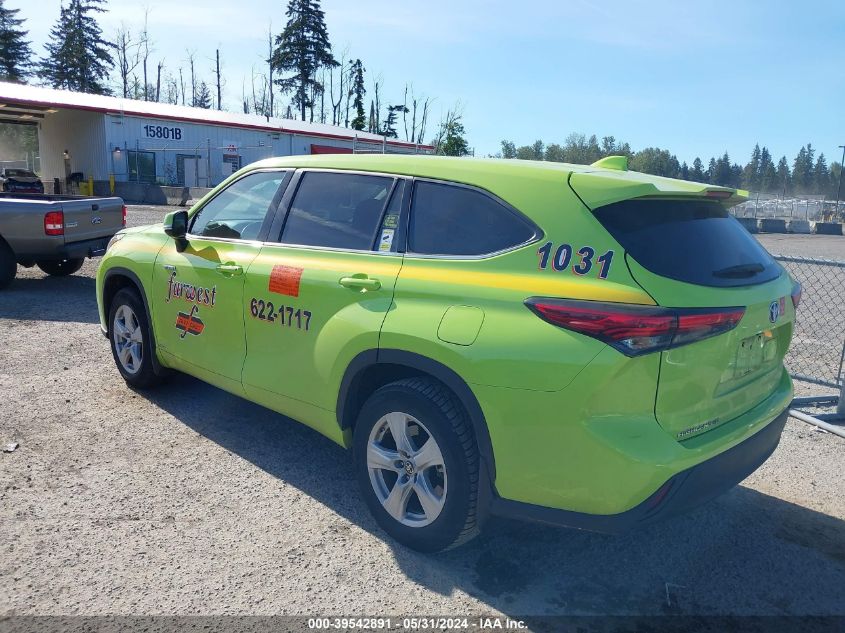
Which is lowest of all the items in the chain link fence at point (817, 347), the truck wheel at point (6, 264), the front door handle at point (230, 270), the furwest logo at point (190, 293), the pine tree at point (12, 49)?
the chain link fence at point (817, 347)

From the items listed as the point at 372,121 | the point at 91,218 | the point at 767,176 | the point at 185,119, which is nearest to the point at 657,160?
the point at 372,121

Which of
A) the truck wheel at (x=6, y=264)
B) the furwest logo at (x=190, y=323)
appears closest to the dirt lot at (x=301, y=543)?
the furwest logo at (x=190, y=323)

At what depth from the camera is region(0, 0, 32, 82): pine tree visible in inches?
2520

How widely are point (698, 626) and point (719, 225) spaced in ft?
5.61

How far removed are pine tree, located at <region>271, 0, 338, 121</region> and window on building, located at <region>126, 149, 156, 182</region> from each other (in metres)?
34.9

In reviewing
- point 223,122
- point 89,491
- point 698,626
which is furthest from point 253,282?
point 223,122

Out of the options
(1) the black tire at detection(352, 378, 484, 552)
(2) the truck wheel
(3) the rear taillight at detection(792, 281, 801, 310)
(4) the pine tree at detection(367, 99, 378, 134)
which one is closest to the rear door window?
(1) the black tire at detection(352, 378, 484, 552)

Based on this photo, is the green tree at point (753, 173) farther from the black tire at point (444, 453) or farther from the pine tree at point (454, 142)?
the black tire at point (444, 453)

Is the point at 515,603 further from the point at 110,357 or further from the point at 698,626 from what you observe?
the point at 110,357

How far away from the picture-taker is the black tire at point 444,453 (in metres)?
2.92

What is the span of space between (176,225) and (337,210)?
1.45 meters

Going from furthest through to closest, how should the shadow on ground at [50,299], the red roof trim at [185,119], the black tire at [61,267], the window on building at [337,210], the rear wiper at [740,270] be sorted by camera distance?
the red roof trim at [185,119] < the black tire at [61,267] < the shadow on ground at [50,299] < the window on building at [337,210] < the rear wiper at [740,270]

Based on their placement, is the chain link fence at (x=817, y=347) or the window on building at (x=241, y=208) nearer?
the window on building at (x=241, y=208)

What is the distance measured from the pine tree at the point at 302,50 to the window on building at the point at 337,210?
6656 cm
